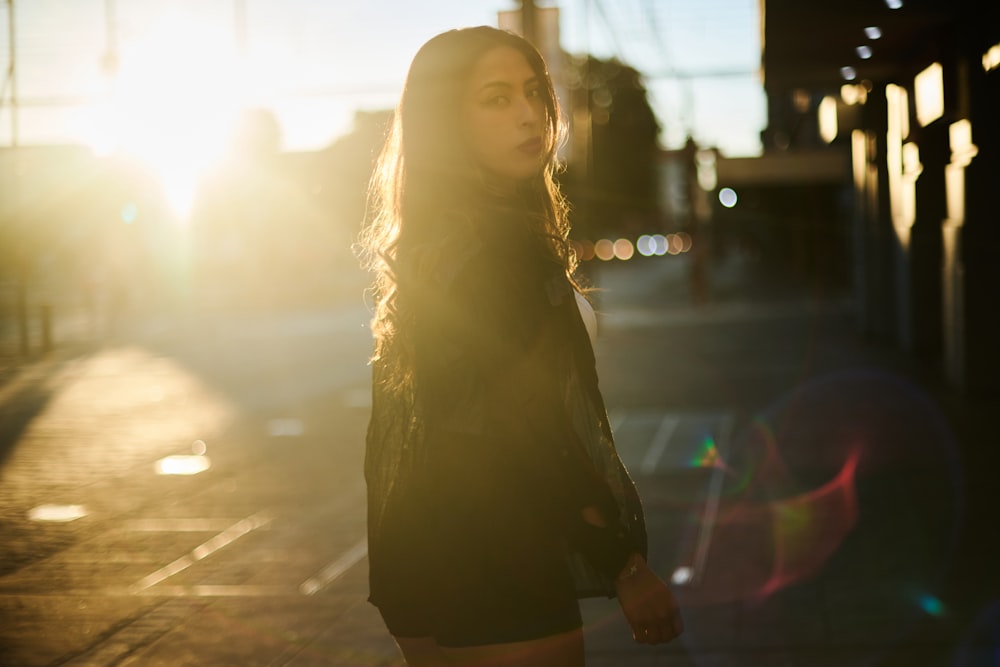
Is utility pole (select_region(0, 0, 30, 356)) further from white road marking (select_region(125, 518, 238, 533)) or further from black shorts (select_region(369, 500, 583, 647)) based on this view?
black shorts (select_region(369, 500, 583, 647))

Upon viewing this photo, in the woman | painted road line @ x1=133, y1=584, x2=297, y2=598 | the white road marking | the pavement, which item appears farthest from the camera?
the white road marking

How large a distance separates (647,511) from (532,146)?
5.47m

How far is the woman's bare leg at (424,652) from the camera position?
2125 millimetres

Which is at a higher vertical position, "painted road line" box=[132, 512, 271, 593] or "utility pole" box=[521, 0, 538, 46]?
"utility pole" box=[521, 0, 538, 46]

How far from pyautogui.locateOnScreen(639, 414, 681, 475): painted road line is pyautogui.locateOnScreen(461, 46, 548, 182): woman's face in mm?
6624

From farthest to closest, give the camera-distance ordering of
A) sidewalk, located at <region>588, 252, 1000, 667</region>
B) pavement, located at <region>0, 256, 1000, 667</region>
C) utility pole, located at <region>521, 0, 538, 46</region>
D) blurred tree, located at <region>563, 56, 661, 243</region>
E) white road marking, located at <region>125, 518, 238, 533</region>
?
1. blurred tree, located at <region>563, 56, 661, 243</region>
2. utility pole, located at <region>521, 0, 538, 46</region>
3. white road marking, located at <region>125, 518, 238, 533</region>
4. pavement, located at <region>0, 256, 1000, 667</region>
5. sidewalk, located at <region>588, 252, 1000, 667</region>

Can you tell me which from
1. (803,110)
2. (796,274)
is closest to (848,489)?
(803,110)

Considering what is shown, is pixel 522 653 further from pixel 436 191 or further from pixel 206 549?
pixel 206 549

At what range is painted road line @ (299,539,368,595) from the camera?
609 cm

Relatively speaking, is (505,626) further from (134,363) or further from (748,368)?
(134,363)

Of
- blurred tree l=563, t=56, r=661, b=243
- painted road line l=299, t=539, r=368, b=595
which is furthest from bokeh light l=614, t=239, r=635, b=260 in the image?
painted road line l=299, t=539, r=368, b=595

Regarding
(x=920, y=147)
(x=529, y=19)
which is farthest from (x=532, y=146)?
(x=529, y=19)

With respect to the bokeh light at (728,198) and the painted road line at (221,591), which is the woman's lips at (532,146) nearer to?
the painted road line at (221,591)

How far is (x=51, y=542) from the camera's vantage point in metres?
7.27
